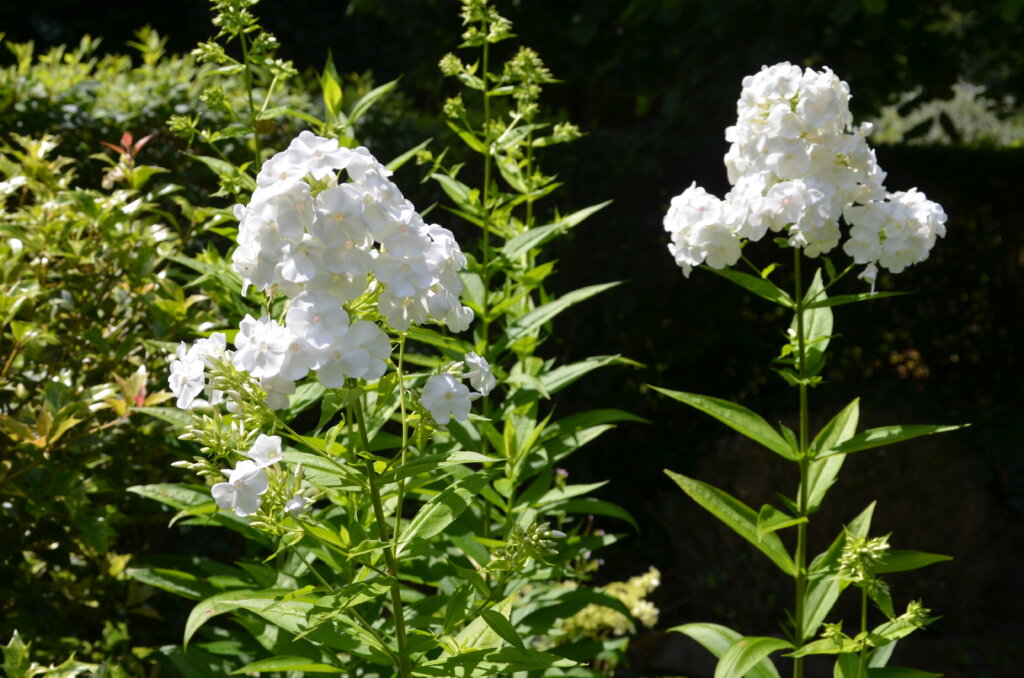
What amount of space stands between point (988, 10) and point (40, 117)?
483 cm

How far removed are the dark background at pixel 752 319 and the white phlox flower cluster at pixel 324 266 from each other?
3.00 metres

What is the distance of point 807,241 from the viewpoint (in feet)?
6.44

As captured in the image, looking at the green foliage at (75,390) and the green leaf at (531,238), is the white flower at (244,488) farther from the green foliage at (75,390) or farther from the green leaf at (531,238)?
the green leaf at (531,238)

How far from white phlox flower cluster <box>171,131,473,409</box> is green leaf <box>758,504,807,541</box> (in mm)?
866

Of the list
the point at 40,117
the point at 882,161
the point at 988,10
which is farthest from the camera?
the point at 882,161

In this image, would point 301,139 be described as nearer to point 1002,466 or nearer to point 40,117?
point 40,117

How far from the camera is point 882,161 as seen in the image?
6.55 m

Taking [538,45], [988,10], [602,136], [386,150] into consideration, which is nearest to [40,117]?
[386,150]

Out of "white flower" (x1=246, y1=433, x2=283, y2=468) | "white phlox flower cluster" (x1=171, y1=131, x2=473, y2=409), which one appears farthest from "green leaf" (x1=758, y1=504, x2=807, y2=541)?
"white flower" (x1=246, y1=433, x2=283, y2=468)

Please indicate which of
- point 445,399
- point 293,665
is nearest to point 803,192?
point 445,399

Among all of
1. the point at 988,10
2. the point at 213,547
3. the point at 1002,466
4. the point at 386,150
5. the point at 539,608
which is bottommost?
the point at 1002,466

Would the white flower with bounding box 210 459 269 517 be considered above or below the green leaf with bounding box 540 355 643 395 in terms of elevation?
A: above

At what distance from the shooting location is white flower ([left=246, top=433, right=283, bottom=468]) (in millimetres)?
1449

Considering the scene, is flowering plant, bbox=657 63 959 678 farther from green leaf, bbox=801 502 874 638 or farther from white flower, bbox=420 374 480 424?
white flower, bbox=420 374 480 424
